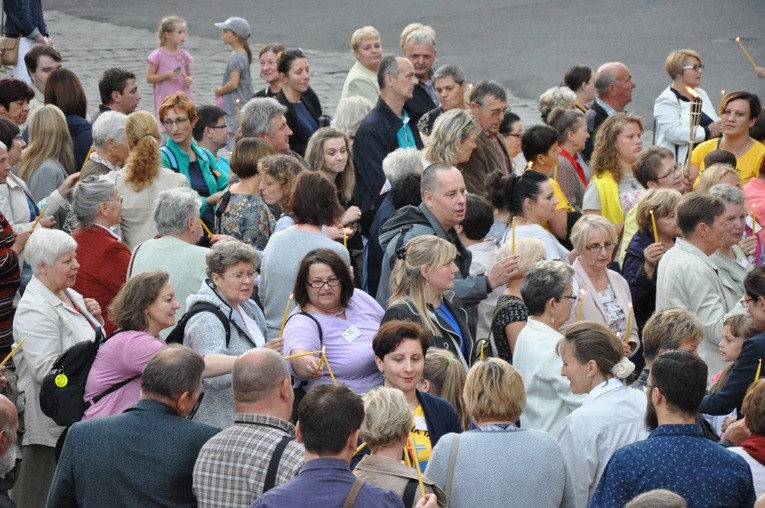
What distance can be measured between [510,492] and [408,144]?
18.3 feet

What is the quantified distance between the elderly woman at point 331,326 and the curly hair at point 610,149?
3654mm

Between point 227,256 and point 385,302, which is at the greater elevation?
point 227,256

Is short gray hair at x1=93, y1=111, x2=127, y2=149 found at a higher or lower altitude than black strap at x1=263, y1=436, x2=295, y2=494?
higher

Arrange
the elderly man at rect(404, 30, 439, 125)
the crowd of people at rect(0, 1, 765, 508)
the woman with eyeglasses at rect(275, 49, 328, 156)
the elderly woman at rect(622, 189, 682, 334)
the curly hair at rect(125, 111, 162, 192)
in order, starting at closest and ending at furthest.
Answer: the crowd of people at rect(0, 1, 765, 508)
the elderly woman at rect(622, 189, 682, 334)
the curly hair at rect(125, 111, 162, 192)
the woman with eyeglasses at rect(275, 49, 328, 156)
the elderly man at rect(404, 30, 439, 125)

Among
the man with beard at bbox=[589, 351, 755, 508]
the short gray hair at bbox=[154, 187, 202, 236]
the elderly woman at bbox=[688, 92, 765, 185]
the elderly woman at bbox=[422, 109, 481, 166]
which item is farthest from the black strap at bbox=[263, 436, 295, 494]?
the elderly woman at bbox=[688, 92, 765, 185]

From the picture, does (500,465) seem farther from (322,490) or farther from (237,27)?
(237,27)

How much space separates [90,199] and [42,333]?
1295 millimetres

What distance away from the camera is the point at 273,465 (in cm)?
542

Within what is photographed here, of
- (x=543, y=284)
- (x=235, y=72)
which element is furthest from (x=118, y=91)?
(x=543, y=284)

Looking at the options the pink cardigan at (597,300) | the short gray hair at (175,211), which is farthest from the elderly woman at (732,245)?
the short gray hair at (175,211)

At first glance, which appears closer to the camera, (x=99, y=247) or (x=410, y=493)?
(x=410, y=493)

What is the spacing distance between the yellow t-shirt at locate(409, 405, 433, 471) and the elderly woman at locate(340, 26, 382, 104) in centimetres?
692

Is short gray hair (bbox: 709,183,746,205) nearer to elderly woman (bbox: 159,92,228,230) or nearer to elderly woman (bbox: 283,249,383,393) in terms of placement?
elderly woman (bbox: 283,249,383,393)

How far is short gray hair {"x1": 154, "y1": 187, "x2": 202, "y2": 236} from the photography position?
7934 mm
